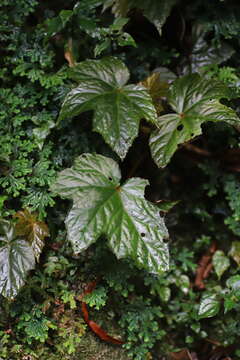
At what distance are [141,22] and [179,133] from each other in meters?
0.68

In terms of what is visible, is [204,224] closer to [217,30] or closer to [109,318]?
[109,318]

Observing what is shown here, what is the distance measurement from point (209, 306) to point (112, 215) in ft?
1.98

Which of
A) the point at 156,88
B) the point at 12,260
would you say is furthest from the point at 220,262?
the point at 12,260

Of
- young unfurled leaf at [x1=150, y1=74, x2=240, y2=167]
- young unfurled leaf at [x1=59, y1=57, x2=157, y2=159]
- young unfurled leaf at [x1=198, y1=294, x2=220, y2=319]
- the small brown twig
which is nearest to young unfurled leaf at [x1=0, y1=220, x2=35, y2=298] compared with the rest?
young unfurled leaf at [x1=59, y1=57, x2=157, y2=159]

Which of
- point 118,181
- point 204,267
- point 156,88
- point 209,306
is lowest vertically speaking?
point 204,267

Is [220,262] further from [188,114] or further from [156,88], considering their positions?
[156,88]

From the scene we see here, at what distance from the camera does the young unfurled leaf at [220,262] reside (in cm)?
181

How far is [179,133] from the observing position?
148cm

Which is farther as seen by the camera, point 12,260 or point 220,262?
point 220,262

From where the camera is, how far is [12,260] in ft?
4.61

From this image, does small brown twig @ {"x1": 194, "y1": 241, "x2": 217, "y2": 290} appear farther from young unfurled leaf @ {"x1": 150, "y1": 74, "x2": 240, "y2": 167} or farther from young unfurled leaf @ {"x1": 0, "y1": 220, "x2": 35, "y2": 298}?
young unfurled leaf @ {"x1": 0, "y1": 220, "x2": 35, "y2": 298}

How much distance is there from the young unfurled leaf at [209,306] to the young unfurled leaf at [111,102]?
0.70 meters

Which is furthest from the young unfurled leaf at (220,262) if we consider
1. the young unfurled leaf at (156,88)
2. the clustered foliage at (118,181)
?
the young unfurled leaf at (156,88)

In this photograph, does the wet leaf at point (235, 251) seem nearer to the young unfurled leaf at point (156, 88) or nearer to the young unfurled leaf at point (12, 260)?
the young unfurled leaf at point (156, 88)
